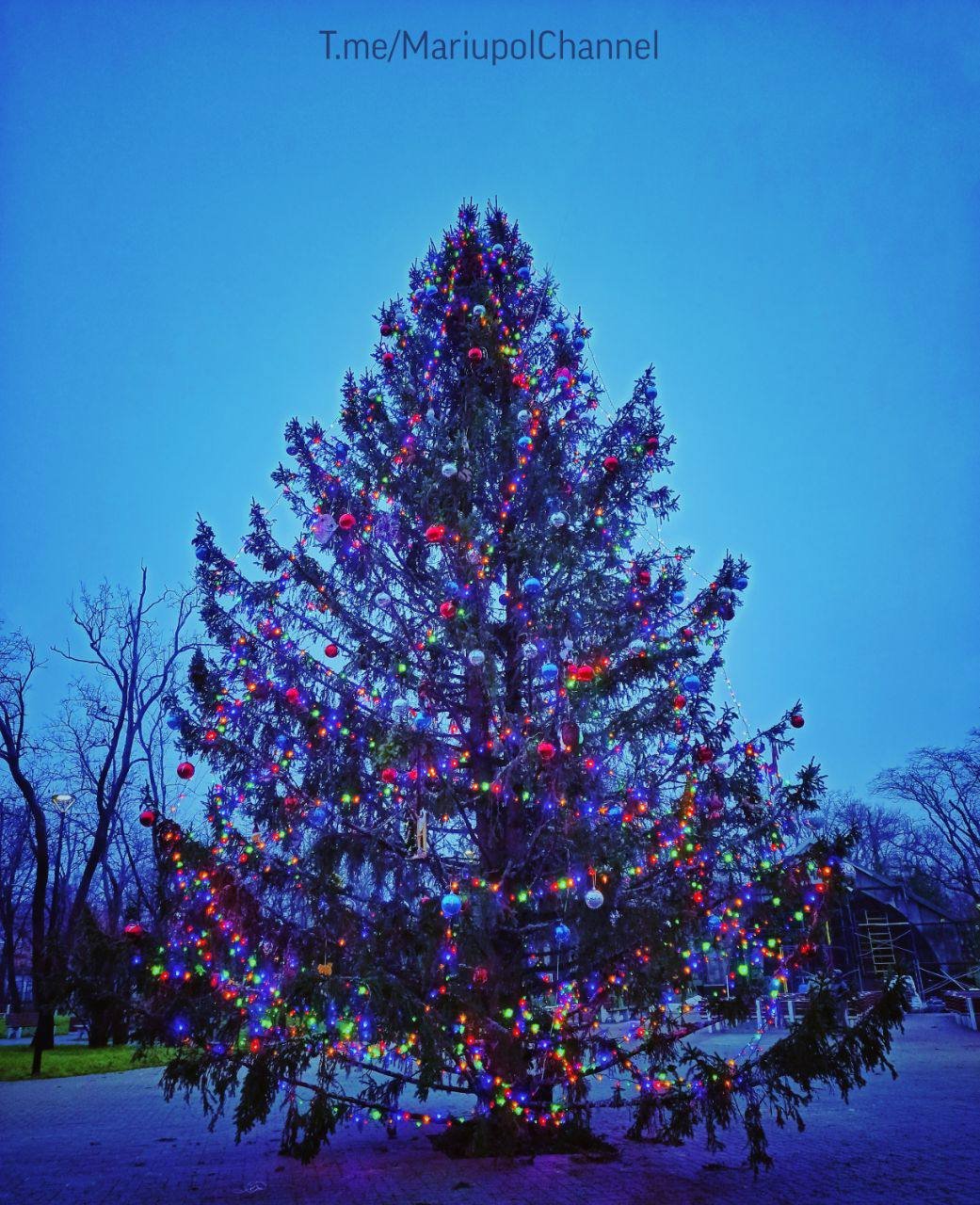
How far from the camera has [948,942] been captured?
28.2 metres

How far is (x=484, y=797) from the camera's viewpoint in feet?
21.2

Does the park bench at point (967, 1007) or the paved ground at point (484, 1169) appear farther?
the park bench at point (967, 1007)

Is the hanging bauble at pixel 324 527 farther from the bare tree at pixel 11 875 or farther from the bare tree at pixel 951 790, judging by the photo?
the bare tree at pixel 951 790

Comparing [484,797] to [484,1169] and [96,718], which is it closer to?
[484,1169]

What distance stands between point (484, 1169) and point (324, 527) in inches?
203

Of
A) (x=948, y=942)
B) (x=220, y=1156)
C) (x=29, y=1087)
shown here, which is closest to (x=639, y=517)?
(x=220, y=1156)

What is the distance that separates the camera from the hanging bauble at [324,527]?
6.82 meters

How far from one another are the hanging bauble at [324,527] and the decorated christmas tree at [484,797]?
0.7 inches

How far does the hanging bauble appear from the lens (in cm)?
682

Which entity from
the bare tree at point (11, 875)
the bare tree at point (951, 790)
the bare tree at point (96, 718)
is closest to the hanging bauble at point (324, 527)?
the bare tree at point (96, 718)

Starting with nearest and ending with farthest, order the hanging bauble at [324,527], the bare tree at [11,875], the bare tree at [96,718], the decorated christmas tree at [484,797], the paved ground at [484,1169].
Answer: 1. the paved ground at [484,1169]
2. the decorated christmas tree at [484,797]
3. the hanging bauble at [324,527]
4. the bare tree at [96,718]
5. the bare tree at [11,875]

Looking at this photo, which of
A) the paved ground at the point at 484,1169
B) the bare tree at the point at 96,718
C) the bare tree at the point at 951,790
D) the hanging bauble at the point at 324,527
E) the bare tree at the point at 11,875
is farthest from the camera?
the bare tree at the point at 951,790

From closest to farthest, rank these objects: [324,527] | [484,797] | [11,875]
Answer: [484,797] < [324,527] < [11,875]

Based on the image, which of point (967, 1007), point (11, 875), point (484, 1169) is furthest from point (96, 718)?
point (967, 1007)
